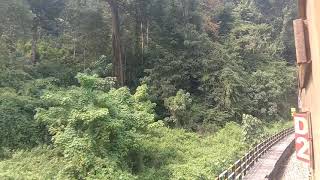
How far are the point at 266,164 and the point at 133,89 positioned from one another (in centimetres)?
1612

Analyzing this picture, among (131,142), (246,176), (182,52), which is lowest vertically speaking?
(246,176)

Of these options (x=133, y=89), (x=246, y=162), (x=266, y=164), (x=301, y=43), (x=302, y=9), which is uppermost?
(x=302, y=9)

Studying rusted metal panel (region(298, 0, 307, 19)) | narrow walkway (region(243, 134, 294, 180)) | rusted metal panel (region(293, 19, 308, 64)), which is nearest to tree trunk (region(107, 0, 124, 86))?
narrow walkway (region(243, 134, 294, 180))

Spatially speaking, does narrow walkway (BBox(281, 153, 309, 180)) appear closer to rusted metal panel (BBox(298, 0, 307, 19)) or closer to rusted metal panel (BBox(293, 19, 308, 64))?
rusted metal panel (BBox(298, 0, 307, 19))

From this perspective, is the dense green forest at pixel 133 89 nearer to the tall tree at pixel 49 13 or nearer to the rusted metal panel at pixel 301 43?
the tall tree at pixel 49 13

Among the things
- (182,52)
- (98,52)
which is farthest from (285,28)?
(98,52)

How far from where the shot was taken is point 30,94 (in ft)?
82.6

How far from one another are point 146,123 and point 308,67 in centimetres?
1694

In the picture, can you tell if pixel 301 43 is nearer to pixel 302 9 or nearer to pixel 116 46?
pixel 302 9

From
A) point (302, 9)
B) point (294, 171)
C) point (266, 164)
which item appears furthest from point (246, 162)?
point (302, 9)

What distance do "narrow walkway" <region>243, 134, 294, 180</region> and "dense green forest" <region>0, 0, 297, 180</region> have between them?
46.1 inches

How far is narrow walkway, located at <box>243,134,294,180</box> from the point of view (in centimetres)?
1796

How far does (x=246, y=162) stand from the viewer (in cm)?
1923

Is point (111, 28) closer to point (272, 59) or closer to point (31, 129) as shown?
point (31, 129)
